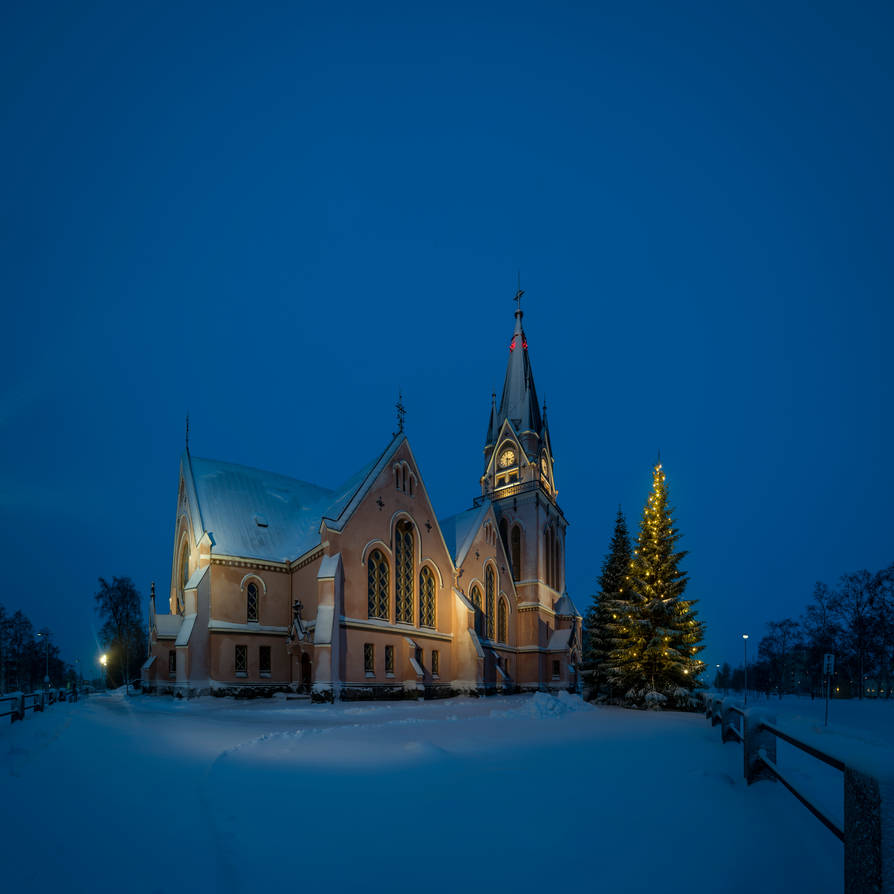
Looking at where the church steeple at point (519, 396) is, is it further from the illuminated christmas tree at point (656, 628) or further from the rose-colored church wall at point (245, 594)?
the rose-colored church wall at point (245, 594)

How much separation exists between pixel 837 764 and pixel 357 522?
94.3 feet

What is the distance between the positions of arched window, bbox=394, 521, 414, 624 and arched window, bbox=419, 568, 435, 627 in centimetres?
108

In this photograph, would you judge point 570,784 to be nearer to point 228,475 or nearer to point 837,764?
point 837,764

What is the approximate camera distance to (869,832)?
284cm

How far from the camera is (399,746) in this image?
1151 centimetres

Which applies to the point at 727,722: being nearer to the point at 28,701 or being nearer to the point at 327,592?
the point at 327,592

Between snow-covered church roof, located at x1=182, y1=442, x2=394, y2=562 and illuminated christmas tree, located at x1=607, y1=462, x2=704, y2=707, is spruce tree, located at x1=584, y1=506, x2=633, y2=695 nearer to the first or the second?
illuminated christmas tree, located at x1=607, y1=462, x2=704, y2=707

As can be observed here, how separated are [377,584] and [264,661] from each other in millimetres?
7409

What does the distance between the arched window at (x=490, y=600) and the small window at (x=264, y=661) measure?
55.4ft

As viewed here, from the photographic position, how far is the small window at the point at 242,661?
30.8m

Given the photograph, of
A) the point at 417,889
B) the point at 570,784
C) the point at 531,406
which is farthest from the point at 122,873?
the point at 531,406

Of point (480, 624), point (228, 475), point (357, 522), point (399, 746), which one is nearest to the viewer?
point (399, 746)

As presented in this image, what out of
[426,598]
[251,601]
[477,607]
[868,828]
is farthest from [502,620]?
[868,828]

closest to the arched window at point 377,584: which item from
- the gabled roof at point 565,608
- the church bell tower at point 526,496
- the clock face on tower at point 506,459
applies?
the church bell tower at point 526,496
